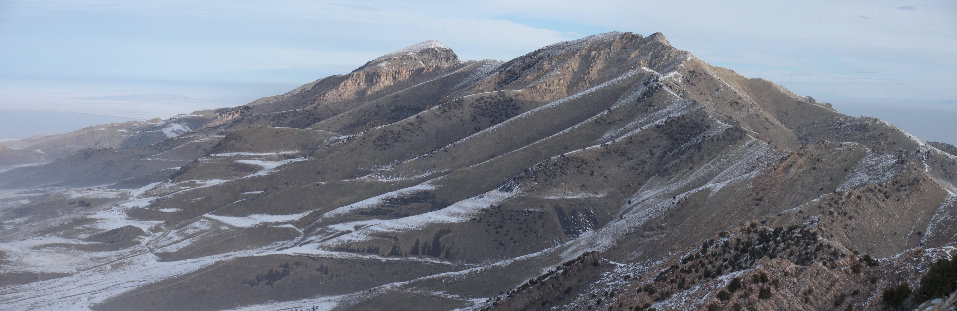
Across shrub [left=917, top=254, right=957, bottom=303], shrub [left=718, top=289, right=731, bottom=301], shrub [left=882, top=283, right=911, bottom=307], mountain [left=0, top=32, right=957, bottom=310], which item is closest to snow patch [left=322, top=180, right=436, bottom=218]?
mountain [left=0, top=32, right=957, bottom=310]

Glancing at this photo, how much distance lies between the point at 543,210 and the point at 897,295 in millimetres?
72079

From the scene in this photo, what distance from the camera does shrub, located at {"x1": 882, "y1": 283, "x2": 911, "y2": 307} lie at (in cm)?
2858

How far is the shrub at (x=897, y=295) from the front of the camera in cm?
2858

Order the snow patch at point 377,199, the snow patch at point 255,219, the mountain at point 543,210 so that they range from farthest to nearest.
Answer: the snow patch at point 255,219 → the snow patch at point 377,199 → the mountain at point 543,210

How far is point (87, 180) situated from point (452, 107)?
102 m

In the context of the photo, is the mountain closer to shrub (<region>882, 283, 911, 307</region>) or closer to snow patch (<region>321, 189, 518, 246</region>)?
shrub (<region>882, 283, 911, 307</region>)

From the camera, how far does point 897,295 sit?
28.7 metres

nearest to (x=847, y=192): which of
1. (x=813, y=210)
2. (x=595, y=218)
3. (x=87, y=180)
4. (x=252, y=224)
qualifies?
(x=813, y=210)

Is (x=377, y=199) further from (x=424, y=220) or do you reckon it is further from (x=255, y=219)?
(x=255, y=219)

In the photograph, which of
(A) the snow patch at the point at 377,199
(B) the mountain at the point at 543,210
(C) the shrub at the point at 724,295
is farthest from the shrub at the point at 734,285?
(A) the snow patch at the point at 377,199

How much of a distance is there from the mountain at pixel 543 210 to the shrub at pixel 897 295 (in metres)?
0.18

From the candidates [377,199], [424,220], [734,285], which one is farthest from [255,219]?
[734,285]

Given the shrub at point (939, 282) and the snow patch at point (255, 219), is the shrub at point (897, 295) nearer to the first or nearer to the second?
the shrub at point (939, 282)

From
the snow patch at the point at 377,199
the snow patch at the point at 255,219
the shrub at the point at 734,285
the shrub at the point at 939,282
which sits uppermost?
the shrub at the point at 939,282
